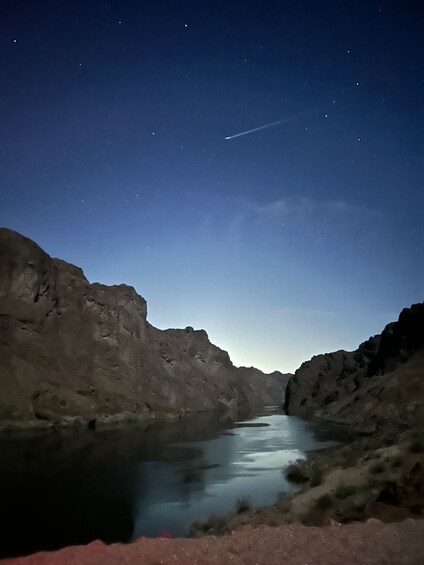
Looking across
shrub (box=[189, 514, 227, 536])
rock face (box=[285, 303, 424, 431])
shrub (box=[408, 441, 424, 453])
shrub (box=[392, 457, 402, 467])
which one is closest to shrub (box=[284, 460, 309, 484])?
rock face (box=[285, 303, 424, 431])

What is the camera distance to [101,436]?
55531 millimetres

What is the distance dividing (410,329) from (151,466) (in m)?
77.5

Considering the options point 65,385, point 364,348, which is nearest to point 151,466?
point 65,385

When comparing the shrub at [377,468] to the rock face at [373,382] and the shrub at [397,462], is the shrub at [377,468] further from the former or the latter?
the rock face at [373,382]

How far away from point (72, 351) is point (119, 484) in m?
66.9

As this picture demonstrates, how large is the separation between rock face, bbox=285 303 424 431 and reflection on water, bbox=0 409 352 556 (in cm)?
1452

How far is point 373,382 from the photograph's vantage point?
92.7 meters

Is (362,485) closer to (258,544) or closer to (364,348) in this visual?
(258,544)

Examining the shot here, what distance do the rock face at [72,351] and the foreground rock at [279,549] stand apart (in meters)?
53.4

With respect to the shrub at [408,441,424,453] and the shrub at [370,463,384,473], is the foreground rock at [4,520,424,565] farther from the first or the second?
the shrub at [408,441,424,453]

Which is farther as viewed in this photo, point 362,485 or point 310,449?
point 310,449

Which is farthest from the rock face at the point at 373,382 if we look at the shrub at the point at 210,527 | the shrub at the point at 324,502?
the shrub at the point at 210,527

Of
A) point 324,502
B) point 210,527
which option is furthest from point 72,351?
point 324,502

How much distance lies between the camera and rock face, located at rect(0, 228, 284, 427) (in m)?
66.9
